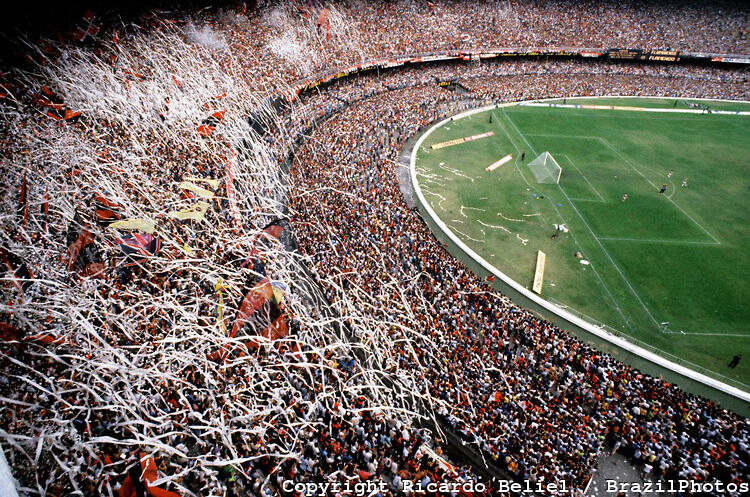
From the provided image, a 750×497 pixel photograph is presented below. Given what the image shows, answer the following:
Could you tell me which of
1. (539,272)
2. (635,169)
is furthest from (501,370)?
(635,169)

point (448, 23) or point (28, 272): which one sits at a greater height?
point (448, 23)

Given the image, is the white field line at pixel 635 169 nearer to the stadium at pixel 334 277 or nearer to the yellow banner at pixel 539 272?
the stadium at pixel 334 277

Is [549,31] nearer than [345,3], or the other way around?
[345,3]

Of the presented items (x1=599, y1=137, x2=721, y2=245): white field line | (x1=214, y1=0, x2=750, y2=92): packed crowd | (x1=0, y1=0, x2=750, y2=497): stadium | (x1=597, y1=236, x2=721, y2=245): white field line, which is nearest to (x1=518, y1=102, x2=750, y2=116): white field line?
(x1=0, y1=0, x2=750, y2=497): stadium

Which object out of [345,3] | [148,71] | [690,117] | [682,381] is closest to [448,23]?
[345,3]

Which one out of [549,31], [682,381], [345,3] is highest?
[549,31]

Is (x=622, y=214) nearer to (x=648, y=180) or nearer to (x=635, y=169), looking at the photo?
(x=648, y=180)

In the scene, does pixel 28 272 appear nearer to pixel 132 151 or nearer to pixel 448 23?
pixel 132 151

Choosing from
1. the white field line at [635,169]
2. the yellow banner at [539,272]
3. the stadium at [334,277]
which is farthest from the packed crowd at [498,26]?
A: the yellow banner at [539,272]
